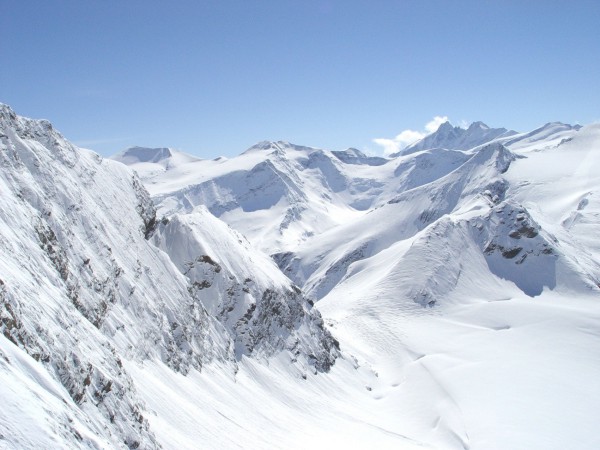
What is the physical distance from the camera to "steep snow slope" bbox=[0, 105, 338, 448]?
20859 millimetres

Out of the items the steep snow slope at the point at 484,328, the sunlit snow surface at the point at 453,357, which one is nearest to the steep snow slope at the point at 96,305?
the sunlit snow surface at the point at 453,357

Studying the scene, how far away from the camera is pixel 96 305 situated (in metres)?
36.0

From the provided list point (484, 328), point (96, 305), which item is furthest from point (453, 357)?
point (96, 305)

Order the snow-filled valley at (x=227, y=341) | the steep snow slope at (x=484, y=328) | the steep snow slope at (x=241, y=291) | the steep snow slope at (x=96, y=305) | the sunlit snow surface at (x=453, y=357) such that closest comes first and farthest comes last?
1. the steep snow slope at (x=96, y=305)
2. the snow-filled valley at (x=227, y=341)
3. the sunlit snow surface at (x=453, y=357)
4. the steep snow slope at (x=484, y=328)
5. the steep snow slope at (x=241, y=291)

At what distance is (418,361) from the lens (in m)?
79.1

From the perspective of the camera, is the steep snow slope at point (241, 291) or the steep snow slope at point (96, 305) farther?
the steep snow slope at point (241, 291)

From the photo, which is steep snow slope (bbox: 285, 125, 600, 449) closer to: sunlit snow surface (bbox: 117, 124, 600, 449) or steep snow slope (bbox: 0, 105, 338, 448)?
sunlit snow surface (bbox: 117, 124, 600, 449)

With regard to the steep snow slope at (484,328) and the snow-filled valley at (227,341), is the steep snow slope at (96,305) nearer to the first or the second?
the snow-filled valley at (227,341)

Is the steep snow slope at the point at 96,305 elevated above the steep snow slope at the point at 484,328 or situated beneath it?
situated beneath

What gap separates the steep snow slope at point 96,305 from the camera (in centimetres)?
2086

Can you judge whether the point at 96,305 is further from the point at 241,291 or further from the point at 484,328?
the point at 484,328

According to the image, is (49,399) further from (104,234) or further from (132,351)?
(104,234)

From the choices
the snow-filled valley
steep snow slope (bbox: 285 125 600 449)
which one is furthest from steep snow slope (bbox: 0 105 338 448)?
steep snow slope (bbox: 285 125 600 449)

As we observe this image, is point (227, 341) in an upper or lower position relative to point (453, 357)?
lower
